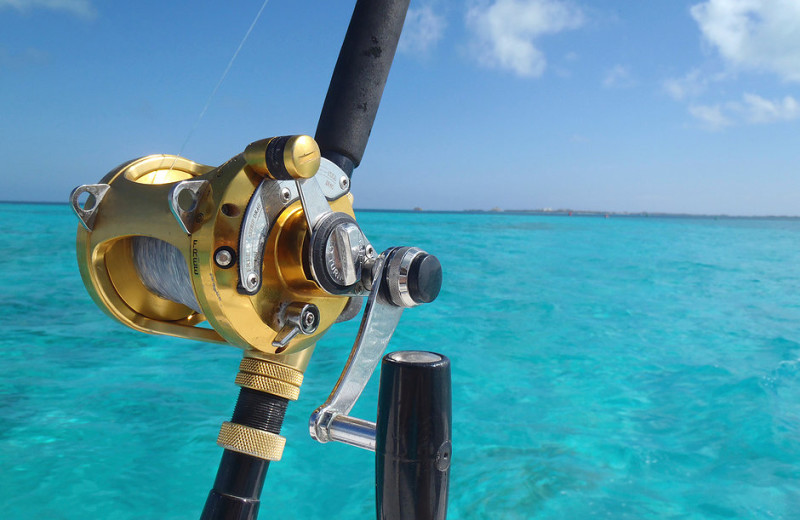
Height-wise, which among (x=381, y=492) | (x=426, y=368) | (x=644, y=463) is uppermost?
(x=426, y=368)

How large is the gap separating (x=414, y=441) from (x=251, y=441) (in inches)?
9.4

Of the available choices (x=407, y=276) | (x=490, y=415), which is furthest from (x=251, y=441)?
(x=490, y=415)

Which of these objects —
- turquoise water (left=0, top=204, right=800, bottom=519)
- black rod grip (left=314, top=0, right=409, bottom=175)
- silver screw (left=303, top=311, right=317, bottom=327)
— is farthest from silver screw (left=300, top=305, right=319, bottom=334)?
turquoise water (left=0, top=204, right=800, bottom=519)

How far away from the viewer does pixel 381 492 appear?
55cm

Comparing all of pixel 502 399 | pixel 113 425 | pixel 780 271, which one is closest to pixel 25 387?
pixel 113 425

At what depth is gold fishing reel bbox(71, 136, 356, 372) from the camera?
0.54 m

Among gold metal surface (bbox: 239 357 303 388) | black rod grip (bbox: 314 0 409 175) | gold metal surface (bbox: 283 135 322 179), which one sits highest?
black rod grip (bbox: 314 0 409 175)

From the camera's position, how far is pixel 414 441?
538mm

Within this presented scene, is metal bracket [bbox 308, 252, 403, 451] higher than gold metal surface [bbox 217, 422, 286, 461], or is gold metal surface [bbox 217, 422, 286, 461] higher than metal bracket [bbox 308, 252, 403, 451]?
metal bracket [bbox 308, 252, 403, 451]

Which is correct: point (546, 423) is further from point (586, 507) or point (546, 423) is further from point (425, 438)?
point (425, 438)

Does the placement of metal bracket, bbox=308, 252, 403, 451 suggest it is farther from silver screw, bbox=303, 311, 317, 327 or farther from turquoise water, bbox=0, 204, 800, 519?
turquoise water, bbox=0, 204, 800, 519

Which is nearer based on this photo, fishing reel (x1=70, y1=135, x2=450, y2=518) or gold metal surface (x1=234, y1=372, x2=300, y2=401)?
fishing reel (x1=70, y1=135, x2=450, y2=518)

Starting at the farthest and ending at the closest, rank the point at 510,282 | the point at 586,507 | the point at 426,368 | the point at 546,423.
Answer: the point at 510,282
the point at 546,423
the point at 586,507
the point at 426,368

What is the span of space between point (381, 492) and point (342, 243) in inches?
9.2
